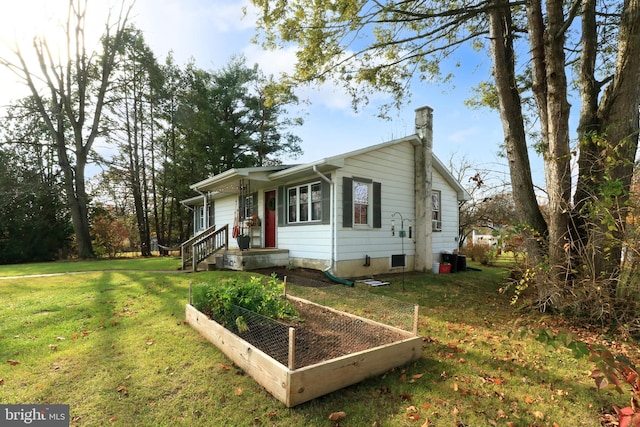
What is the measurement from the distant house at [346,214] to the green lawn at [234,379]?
12.1ft

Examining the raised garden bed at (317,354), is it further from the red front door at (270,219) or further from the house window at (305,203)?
the red front door at (270,219)

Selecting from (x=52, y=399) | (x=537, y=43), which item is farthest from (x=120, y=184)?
Result: (x=537, y=43)

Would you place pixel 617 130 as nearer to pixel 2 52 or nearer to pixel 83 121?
pixel 83 121

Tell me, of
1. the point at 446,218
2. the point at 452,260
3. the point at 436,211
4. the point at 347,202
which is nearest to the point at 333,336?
the point at 347,202

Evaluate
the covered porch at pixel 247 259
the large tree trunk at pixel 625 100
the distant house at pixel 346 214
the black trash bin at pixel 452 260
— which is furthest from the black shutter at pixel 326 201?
the large tree trunk at pixel 625 100

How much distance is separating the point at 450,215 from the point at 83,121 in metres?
18.9

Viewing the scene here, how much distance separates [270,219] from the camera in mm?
11039

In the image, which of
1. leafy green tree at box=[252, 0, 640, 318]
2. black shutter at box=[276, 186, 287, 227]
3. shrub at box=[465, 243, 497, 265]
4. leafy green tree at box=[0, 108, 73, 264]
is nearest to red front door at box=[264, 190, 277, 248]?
black shutter at box=[276, 186, 287, 227]

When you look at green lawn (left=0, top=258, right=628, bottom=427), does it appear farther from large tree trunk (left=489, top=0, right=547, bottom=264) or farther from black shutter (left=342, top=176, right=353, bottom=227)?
black shutter (left=342, top=176, right=353, bottom=227)

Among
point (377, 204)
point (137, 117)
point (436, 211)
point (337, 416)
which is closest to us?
point (337, 416)

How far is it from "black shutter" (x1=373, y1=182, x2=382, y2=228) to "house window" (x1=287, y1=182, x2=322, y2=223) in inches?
65.1

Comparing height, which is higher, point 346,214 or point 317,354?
point 346,214

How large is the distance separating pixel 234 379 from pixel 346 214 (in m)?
5.99

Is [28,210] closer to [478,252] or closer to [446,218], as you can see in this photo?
[446,218]
